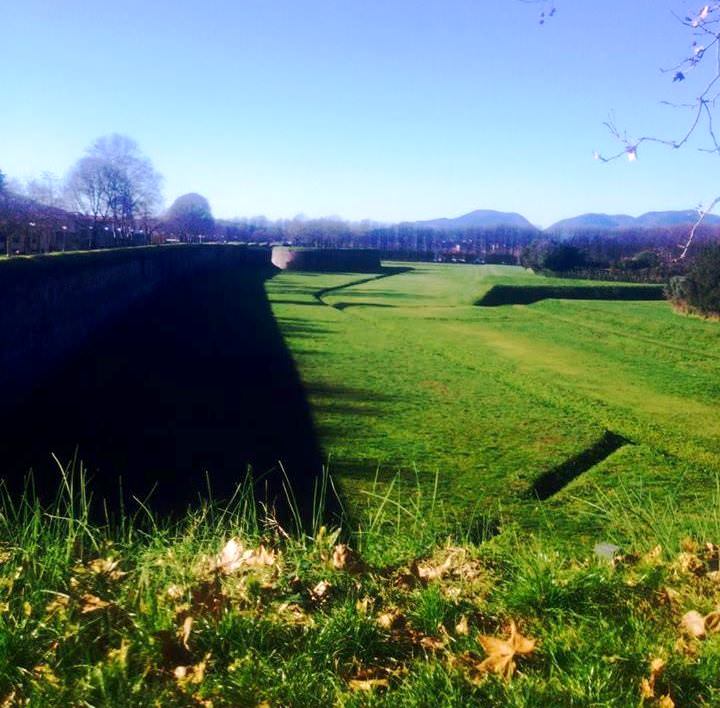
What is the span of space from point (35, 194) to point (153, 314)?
36269 mm

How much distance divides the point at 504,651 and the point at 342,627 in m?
0.49

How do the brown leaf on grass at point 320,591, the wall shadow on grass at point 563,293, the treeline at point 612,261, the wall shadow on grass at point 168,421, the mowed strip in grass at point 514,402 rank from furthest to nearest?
the treeline at point 612,261 < the wall shadow on grass at point 563,293 < the mowed strip in grass at point 514,402 < the wall shadow on grass at point 168,421 < the brown leaf on grass at point 320,591

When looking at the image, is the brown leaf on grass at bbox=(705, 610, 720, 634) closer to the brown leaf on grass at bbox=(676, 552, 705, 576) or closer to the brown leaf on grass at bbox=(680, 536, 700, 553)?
the brown leaf on grass at bbox=(676, 552, 705, 576)

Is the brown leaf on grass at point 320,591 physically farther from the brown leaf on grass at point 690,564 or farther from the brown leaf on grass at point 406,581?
the brown leaf on grass at point 690,564

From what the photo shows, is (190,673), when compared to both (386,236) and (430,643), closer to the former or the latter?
(430,643)

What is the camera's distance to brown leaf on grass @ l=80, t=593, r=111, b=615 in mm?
2562

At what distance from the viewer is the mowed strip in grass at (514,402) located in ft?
23.8

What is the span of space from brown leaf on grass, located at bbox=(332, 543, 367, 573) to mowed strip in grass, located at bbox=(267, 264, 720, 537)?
136 cm

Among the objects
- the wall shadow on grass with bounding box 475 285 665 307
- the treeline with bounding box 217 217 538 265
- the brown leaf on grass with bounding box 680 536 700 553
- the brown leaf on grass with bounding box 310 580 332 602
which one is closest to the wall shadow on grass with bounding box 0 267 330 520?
the brown leaf on grass with bounding box 310 580 332 602

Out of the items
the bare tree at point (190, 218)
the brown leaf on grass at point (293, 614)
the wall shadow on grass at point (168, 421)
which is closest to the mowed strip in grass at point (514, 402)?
the wall shadow on grass at point (168, 421)

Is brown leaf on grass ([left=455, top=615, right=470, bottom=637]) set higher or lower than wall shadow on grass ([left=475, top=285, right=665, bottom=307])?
higher

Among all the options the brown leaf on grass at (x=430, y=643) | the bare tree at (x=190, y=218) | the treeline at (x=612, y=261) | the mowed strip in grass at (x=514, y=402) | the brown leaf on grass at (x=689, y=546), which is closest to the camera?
the brown leaf on grass at (x=430, y=643)

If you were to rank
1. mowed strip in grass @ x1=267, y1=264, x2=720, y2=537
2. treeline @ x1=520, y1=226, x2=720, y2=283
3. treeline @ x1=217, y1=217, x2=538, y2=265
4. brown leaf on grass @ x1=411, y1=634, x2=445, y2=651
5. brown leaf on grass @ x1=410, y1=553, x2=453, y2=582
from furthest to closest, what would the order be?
treeline @ x1=217, y1=217, x2=538, y2=265 → treeline @ x1=520, y1=226, x2=720, y2=283 → mowed strip in grass @ x1=267, y1=264, x2=720, y2=537 → brown leaf on grass @ x1=410, y1=553, x2=453, y2=582 → brown leaf on grass @ x1=411, y1=634, x2=445, y2=651

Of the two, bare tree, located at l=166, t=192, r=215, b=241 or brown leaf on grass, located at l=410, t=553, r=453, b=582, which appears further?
bare tree, located at l=166, t=192, r=215, b=241
